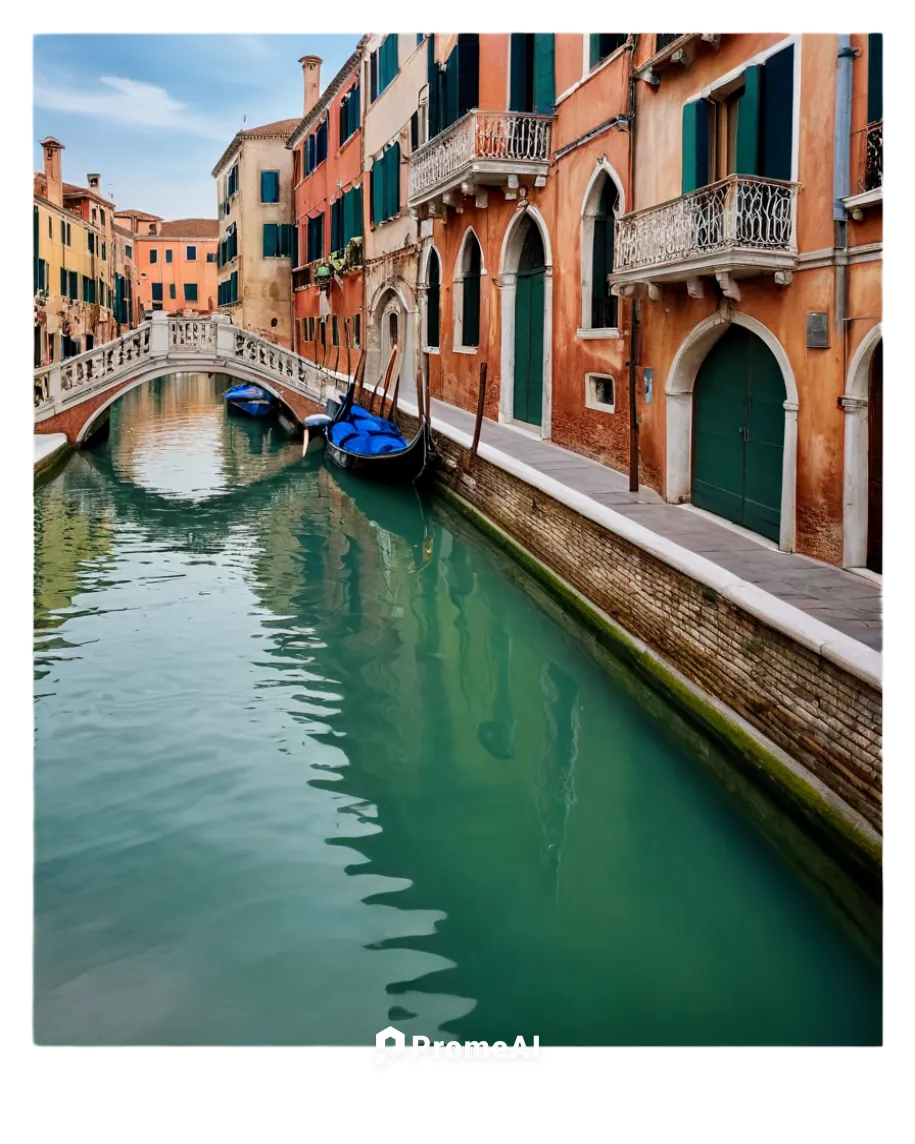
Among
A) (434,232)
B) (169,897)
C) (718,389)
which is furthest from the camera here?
(434,232)

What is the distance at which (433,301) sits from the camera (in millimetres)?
12625

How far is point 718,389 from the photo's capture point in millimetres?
6590

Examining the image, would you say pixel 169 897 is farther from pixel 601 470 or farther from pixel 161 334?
pixel 161 334

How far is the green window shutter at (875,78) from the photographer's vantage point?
4.80 meters

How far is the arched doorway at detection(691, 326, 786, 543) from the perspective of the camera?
5.91m

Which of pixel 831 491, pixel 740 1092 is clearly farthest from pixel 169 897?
pixel 831 491

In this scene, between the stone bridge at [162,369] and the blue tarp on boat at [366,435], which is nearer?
the blue tarp on boat at [366,435]

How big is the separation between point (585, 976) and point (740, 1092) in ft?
2.86

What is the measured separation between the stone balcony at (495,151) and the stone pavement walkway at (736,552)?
6.86 ft

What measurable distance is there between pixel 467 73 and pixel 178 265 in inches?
691

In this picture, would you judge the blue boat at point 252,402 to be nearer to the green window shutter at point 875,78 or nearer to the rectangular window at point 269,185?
the rectangular window at point 269,185

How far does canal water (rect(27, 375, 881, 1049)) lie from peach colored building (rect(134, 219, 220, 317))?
19.6 m

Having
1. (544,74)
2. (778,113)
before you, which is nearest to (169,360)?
(544,74)

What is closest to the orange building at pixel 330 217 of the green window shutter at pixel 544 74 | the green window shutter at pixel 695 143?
the green window shutter at pixel 544 74
